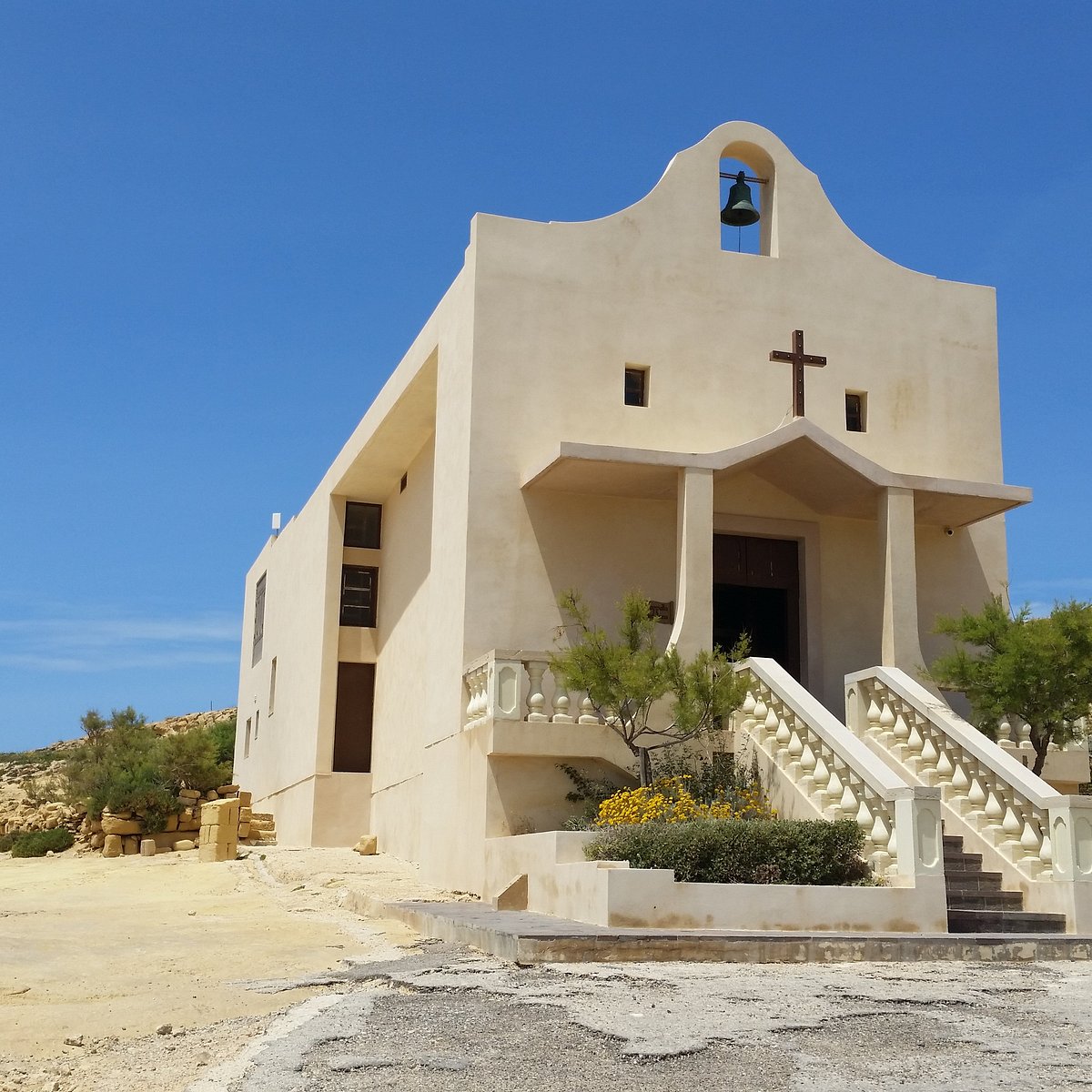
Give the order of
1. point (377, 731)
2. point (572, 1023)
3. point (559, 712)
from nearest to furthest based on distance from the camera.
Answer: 1. point (572, 1023)
2. point (559, 712)
3. point (377, 731)

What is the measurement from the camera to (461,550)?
15656mm

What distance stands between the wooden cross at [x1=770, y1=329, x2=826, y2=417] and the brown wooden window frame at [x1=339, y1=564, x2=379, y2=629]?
1023 cm

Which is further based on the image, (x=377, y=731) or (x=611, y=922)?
(x=377, y=731)

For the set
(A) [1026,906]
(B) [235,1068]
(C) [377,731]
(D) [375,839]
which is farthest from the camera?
(C) [377,731]

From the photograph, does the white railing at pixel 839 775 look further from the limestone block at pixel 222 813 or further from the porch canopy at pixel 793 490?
the limestone block at pixel 222 813

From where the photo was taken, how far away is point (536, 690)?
47.2ft

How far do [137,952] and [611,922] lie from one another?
11.4 ft

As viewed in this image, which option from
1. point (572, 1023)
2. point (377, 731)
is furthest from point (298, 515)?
point (572, 1023)

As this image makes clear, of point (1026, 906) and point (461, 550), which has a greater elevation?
point (461, 550)

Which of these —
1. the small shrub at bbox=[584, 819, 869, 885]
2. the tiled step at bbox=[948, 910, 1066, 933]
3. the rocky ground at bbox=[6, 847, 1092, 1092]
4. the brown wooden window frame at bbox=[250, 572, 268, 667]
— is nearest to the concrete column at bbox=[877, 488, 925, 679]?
the tiled step at bbox=[948, 910, 1066, 933]

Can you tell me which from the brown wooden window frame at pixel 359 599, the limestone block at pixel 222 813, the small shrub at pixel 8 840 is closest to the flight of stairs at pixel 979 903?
the limestone block at pixel 222 813

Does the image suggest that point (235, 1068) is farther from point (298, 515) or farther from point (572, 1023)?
point (298, 515)

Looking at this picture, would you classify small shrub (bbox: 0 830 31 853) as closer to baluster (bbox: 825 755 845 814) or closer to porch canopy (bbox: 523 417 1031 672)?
porch canopy (bbox: 523 417 1031 672)

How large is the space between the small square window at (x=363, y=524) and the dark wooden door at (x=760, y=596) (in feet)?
29.5
